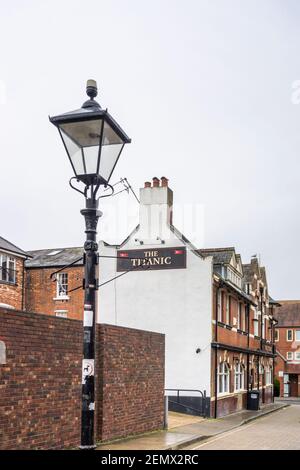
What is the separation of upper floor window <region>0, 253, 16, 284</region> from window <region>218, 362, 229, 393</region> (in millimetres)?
12836

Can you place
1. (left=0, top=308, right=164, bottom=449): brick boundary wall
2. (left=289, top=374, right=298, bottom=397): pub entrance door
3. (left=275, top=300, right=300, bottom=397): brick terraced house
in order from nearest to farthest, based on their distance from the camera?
(left=0, top=308, right=164, bottom=449): brick boundary wall → (left=289, top=374, right=298, bottom=397): pub entrance door → (left=275, top=300, right=300, bottom=397): brick terraced house

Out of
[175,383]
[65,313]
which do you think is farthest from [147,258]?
[65,313]

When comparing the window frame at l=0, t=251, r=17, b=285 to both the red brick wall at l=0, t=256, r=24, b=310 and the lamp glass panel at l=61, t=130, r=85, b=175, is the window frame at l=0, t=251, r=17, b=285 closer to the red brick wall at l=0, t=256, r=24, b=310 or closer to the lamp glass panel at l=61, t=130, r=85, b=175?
the red brick wall at l=0, t=256, r=24, b=310

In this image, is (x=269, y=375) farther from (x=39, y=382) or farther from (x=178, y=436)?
(x=39, y=382)

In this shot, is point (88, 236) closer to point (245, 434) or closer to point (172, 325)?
point (245, 434)

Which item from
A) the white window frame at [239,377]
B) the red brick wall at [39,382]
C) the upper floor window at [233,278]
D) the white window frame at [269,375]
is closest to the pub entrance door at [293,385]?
the white window frame at [269,375]

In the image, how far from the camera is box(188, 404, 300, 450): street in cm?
1658

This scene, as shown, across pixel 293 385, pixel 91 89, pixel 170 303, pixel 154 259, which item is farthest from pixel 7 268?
pixel 293 385

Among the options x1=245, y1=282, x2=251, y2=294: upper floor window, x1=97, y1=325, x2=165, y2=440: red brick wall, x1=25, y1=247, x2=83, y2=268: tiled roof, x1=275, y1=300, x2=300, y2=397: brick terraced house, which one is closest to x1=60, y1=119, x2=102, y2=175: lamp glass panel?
x1=97, y1=325, x2=165, y2=440: red brick wall

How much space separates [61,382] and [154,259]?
15.8 metres

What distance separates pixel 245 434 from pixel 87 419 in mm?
15376

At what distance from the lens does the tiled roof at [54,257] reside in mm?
36469

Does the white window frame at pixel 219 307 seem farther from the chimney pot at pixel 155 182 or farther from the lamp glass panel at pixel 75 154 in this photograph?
the lamp glass panel at pixel 75 154
